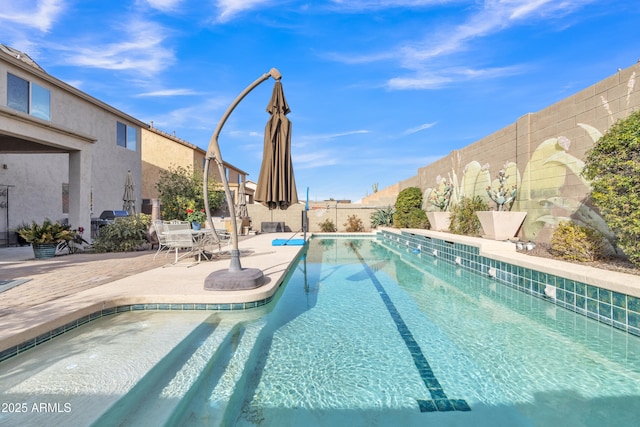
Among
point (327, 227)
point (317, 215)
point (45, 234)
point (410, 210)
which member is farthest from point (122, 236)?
point (410, 210)

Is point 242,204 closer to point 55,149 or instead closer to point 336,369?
point 55,149

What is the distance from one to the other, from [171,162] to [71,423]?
857 inches

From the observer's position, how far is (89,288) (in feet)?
14.9

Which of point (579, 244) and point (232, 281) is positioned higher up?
point (579, 244)

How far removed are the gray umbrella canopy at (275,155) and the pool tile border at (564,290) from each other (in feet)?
13.6

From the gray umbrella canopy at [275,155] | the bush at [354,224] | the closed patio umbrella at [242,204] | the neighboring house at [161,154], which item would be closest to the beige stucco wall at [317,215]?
the bush at [354,224]

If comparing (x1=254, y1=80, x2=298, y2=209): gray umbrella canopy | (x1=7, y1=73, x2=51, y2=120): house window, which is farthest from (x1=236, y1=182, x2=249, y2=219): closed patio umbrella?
(x1=254, y1=80, x2=298, y2=209): gray umbrella canopy

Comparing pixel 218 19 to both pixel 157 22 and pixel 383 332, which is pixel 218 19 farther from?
pixel 383 332

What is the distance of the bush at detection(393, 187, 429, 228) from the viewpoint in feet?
49.3

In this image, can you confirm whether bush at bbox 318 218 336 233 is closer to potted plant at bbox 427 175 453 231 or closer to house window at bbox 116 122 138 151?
potted plant at bbox 427 175 453 231

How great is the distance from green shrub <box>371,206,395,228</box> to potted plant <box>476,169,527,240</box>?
31.7 ft

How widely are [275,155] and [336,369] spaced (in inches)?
126

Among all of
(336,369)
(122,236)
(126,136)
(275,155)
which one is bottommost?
(336,369)

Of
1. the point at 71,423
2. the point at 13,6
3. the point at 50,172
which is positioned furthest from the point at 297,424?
the point at 50,172
